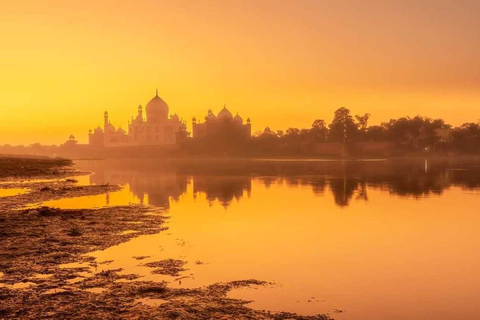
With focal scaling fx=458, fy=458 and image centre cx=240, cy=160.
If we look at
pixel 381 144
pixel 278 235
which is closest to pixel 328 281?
pixel 278 235

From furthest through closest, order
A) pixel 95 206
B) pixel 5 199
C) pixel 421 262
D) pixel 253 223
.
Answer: pixel 5 199, pixel 95 206, pixel 253 223, pixel 421 262

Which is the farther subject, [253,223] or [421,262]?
[253,223]

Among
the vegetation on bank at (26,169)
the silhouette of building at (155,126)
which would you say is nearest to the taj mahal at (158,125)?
the silhouette of building at (155,126)

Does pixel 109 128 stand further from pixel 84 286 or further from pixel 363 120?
pixel 84 286

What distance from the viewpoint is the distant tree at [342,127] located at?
405 feet

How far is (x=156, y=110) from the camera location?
176m

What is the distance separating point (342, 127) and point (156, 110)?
80.4 m

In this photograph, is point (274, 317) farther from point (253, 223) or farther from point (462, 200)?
point (462, 200)

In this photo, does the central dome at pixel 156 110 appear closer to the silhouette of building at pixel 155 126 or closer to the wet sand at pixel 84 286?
the silhouette of building at pixel 155 126

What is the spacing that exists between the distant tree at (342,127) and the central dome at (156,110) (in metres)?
75.9

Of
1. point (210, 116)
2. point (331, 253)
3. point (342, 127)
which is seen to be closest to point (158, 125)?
point (210, 116)

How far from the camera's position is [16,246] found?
11781 mm

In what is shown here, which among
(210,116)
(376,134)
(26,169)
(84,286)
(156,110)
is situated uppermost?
(156,110)

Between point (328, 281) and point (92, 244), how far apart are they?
6.44 m
